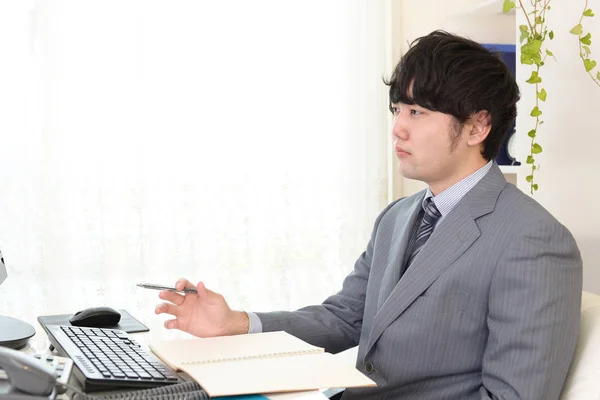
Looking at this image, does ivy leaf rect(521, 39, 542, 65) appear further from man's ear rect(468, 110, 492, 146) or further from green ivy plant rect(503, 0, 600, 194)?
man's ear rect(468, 110, 492, 146)

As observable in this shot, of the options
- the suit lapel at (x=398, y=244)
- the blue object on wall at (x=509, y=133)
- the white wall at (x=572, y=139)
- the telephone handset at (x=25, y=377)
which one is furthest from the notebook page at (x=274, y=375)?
the blue object on wall at (x=509, y=133)

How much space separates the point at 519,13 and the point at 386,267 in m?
0.90

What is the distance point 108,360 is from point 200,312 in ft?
1.04

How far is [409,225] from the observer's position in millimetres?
1633

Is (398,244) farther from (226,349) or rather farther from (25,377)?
(25,377)

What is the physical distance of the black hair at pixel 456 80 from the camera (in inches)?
59.4

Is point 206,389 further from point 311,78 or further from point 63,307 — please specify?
point 311,78

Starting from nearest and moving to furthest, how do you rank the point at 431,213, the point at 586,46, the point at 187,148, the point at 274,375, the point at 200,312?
1. the point at 274,375
2. the point at 200,312
3. the point at 431,213
4. the point at 586,46
5. the point at 187,148

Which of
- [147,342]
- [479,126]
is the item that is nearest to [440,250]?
[479,126]

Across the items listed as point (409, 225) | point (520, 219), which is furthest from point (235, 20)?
point (520, 219)

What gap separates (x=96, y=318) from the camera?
5.32 feet

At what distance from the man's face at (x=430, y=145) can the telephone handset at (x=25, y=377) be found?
840 mm

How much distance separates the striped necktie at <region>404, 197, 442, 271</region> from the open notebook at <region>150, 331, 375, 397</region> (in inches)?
14.9

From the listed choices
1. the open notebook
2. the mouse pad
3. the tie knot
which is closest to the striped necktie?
the tie knot
